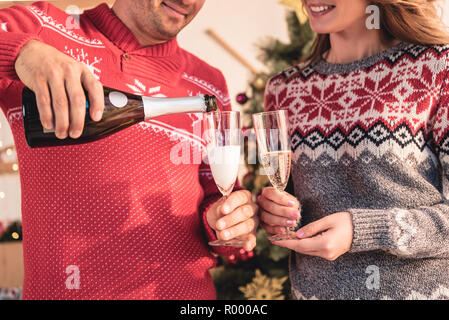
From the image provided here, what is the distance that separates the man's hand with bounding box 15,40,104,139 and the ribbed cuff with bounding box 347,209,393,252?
0.61m

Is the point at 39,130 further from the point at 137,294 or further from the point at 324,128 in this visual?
the point at 324,128

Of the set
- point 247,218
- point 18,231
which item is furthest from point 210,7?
point 247,218

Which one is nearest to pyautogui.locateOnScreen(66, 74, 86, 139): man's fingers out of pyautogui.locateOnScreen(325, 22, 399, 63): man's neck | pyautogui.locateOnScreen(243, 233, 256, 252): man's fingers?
pyautogui.locateOnScreen(243, 233, 256, 252): man's fingers

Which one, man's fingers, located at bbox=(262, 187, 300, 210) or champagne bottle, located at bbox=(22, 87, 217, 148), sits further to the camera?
man's fingers, located at bbox=(262, 187, 300, 210)

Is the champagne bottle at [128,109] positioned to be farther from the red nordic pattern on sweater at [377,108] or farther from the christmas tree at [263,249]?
the christmas tree at [263,249]

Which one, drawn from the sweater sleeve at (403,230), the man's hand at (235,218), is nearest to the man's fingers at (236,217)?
the man's hand at (235,218)

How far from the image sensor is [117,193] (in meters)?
0.99

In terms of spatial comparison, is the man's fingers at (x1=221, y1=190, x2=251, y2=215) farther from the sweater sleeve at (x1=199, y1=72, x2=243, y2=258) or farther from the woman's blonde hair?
the woman's blonde hair

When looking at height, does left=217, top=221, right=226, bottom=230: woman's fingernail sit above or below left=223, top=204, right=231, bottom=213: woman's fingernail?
below

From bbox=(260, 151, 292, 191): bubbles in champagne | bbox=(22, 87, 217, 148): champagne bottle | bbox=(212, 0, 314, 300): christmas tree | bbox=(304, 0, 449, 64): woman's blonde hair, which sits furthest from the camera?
bbox=(212, 0, 314, 300): christmas tree

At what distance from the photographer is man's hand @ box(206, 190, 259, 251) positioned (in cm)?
93

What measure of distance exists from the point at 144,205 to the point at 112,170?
117mm

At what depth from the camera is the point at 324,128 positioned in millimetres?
1125

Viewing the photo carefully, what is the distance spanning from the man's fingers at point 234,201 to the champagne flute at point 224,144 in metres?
0.04
